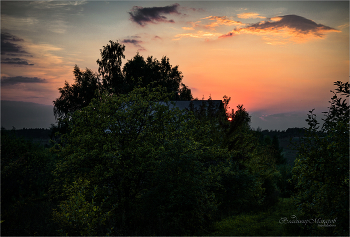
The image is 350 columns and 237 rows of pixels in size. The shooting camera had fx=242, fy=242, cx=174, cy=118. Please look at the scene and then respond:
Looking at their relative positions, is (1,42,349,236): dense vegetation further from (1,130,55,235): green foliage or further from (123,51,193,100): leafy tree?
(123,51,193,100): leafy tree

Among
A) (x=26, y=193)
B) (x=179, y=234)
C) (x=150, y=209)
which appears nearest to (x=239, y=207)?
(x=179, y=234)

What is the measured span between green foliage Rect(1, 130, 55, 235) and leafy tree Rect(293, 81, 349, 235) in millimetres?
12194

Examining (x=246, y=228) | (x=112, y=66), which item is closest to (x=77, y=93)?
(x=112, y=66)

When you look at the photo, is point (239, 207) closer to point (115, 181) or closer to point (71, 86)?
A: point (115, 181)

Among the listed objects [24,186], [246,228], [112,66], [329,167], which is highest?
[112,66]

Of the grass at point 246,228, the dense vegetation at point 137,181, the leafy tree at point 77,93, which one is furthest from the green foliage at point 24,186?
the leafy tree at point 77,93

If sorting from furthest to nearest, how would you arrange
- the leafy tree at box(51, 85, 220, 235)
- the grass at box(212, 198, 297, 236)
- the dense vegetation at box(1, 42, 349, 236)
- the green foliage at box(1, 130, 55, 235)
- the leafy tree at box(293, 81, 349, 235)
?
the green foliage at box(1, 130, 55, 235)
the grass at box(212, 198, 297, 236)
the leafy tree at box(51, 85, 220, 235)
the dense vegetation at box(1, 42, 349, 236)
the leafy tree at box(293, 81, 349, 235)

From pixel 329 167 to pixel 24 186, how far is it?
68.2 feet

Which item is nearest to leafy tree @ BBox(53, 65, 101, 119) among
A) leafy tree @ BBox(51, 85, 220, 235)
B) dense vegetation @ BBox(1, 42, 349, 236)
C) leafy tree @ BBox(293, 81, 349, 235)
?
dense vegetation @ BBox(1, 42, 349, 236)

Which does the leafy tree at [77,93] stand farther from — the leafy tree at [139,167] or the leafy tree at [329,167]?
the leafy tree at [329,167]

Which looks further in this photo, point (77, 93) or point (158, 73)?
point (158, 73)

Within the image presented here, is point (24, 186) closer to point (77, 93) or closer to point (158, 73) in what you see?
point (77, 93)

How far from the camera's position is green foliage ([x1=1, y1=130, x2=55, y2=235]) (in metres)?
13.9

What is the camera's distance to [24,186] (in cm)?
1903
